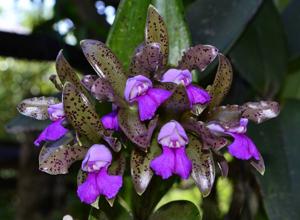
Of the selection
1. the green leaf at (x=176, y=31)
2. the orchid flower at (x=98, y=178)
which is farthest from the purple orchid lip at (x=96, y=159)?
the green leaf at (x=176, y=31)

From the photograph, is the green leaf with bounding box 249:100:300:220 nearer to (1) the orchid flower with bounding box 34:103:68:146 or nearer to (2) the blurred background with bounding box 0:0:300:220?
(2) the blurred background with bounding box 0:0:300:220

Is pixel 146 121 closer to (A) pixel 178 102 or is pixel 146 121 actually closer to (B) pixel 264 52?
(A) pixel 178 102

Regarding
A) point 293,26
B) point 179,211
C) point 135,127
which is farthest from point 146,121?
point 293,26

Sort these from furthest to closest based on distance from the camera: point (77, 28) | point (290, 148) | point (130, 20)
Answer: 1. point (77, 28)
2. point (290, 148)
3. point (130, 20)

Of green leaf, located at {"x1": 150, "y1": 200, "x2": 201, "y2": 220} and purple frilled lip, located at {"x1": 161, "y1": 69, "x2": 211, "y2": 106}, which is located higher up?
purple frilled lip, located at {"x1": 161, "y1": 69, "x2": 211, "y2": 106}

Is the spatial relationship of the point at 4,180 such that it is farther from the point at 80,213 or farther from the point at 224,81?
the point at 224,81

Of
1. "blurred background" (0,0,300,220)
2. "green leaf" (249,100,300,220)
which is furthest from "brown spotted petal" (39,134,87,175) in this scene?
"green leaf" (249,100,300,220)

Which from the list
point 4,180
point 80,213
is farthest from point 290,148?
point 4,180
